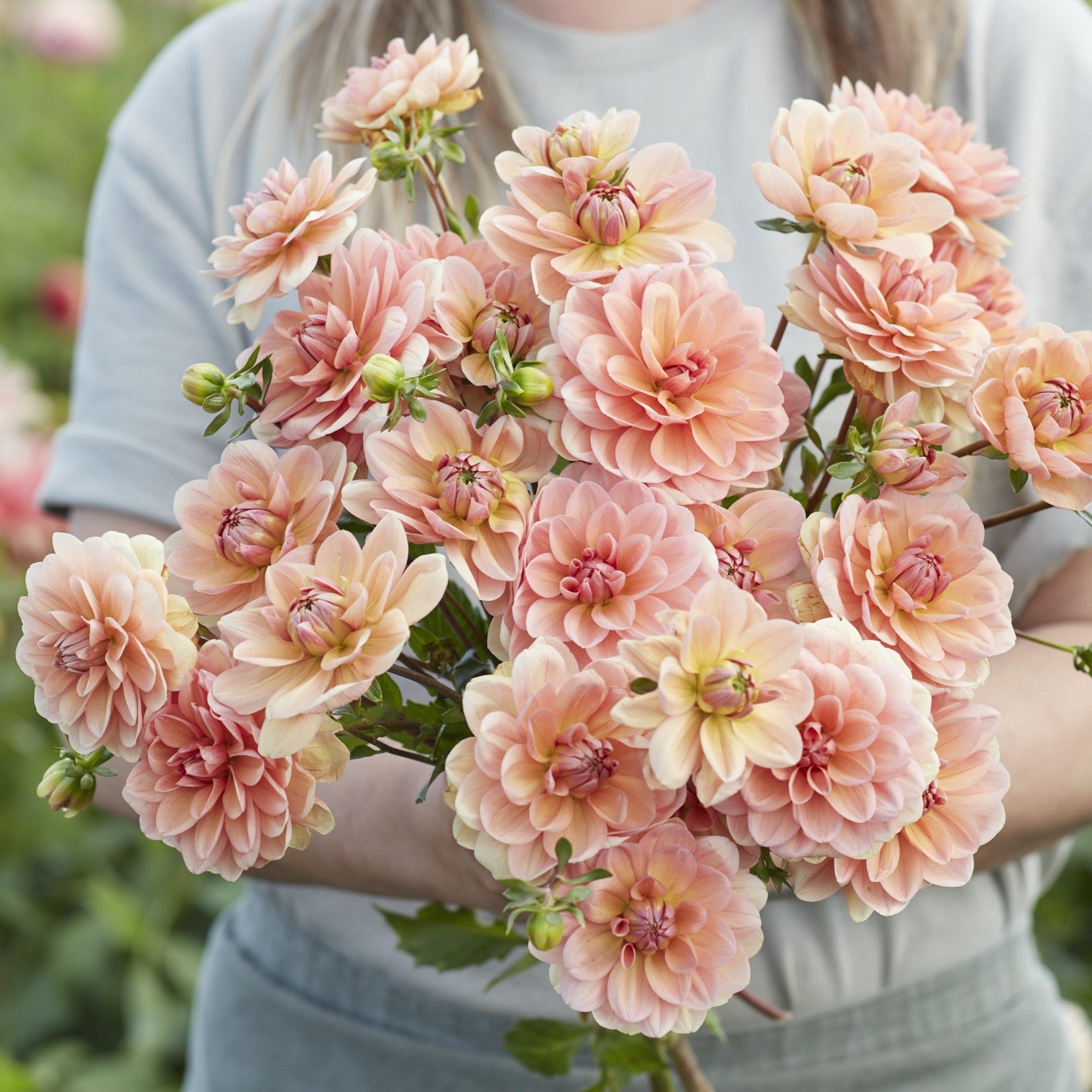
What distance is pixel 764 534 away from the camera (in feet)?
1.13

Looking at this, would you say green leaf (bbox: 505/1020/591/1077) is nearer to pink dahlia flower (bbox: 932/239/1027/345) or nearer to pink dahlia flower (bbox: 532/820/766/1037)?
pink dahlia flower (bbox: 532/820/766/1037)

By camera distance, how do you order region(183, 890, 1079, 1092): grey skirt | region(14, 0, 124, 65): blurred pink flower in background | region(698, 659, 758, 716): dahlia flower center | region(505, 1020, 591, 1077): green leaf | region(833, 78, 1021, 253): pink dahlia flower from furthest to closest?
region(14, 0, 124, 65): blurred pink flower in background
region(183, 890, 1079, 1092): grey skirt
region(505, 1020, 591, 1077): green leaf
region(833, 78, 1021, 253): pink dahlia flower
region(698, 659, 758, 716): dahlia flower center

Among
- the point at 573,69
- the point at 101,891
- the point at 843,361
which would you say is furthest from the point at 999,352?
the point at 101,891

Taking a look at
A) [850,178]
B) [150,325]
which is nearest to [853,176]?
[850,178]

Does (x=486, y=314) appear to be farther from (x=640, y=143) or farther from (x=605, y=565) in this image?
(x=640, y=143)

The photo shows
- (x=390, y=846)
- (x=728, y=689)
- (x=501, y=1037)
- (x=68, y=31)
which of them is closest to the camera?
(x=728, y=689)

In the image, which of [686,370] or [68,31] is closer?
[686,370]

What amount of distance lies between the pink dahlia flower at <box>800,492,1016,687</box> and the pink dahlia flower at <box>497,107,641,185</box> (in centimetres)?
12

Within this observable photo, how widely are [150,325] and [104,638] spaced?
0.41m

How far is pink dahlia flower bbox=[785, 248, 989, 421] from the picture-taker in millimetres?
352

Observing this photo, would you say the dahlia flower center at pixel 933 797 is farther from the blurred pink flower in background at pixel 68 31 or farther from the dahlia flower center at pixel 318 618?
the blurred pink flower in background at pixel 68 31

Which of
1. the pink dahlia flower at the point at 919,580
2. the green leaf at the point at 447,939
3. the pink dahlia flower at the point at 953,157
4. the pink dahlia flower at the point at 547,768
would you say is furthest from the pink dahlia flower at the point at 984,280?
the green leaf at the point at 447,939

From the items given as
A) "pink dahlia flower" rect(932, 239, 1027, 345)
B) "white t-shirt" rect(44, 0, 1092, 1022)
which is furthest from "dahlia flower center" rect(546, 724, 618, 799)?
"white t-shirt" rect(44, 0, 1092, 1022)

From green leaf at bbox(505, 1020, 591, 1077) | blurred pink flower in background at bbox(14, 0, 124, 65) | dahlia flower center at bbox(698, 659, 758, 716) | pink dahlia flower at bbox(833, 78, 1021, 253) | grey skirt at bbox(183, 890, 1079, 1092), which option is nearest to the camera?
dahlia flower center at bbox(698, 659, 758, 716)
